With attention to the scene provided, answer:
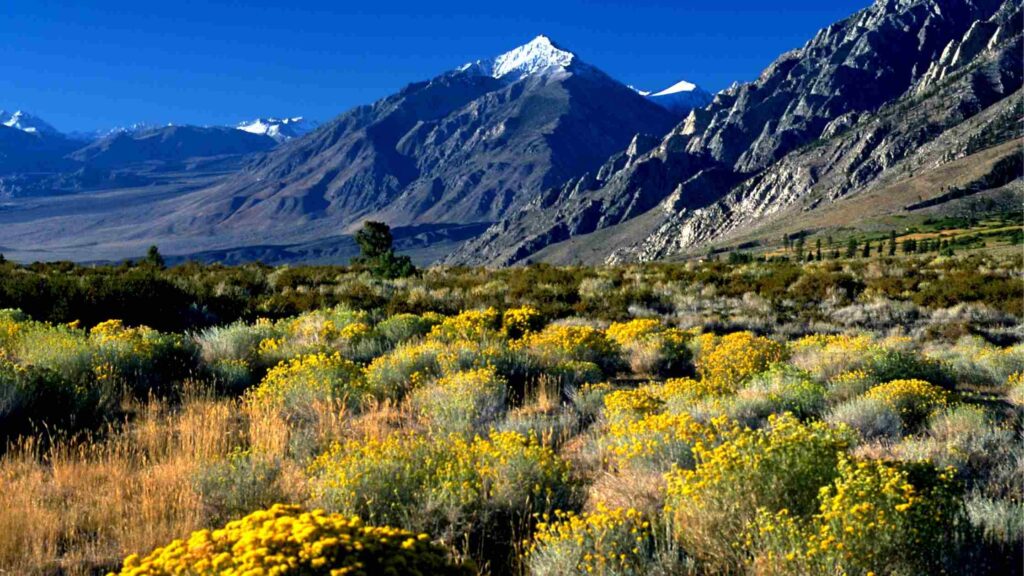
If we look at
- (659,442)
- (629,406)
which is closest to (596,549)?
(659,442)

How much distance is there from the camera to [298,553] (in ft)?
11.8

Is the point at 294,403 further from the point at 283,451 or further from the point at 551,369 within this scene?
the point at 551,369

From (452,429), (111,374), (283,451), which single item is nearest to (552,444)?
(452,429)

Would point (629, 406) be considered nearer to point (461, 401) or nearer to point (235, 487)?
point (461, 401)

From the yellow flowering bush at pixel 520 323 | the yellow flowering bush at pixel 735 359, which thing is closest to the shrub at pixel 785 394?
the yellow flowering bush at pixel 735 359

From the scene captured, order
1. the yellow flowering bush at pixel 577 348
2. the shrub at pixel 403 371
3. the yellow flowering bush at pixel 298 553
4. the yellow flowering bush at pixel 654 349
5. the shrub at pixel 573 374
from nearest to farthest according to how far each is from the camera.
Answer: the yellow flowering bush at pixel 298 553, the shrub at pixel 403 371, the shrub at pixel 573 374, the yellow flowering bush at pixel 577 348, the yellow flowering bush at pixel 654 349

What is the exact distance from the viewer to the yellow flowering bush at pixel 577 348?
12.1m

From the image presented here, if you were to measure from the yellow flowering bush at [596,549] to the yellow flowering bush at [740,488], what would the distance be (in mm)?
409

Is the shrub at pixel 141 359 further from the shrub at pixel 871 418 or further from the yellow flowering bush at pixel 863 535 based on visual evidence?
the shrub at pixel 871 418

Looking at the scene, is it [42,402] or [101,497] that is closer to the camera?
[101,497]

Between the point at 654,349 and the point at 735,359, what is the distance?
163cm

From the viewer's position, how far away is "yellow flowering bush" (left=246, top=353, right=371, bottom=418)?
341 inches

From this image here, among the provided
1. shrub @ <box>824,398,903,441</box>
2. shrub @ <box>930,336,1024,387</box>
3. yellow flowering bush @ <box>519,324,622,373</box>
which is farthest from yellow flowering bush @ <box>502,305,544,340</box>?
shrub @ <box>930,336,1024,387</box>

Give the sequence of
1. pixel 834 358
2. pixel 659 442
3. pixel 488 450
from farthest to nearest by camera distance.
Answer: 1. pixel 834 358
2. pixel 659 442
3. pixel 488 450
